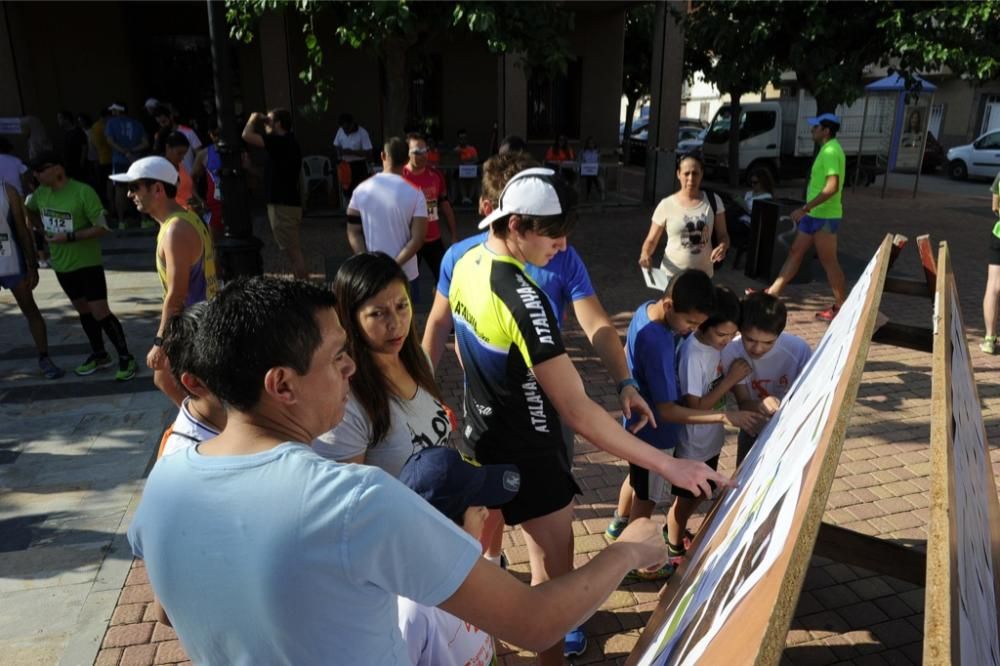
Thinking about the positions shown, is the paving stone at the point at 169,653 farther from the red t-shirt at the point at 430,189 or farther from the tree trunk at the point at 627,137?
the tree trunk at the point at 627,137

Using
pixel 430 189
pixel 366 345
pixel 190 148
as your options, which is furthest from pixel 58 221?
pixel 190 148

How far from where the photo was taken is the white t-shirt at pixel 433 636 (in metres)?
1.66

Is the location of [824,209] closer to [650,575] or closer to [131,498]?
[650,575]

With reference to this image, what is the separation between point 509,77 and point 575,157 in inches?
123

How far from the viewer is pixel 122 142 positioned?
37.6ft

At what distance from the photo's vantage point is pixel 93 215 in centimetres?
546

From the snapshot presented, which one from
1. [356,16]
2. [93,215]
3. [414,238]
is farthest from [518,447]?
[356,16]

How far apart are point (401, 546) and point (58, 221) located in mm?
5457

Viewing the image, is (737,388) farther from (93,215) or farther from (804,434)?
(93,215)

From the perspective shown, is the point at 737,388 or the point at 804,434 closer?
the point at 804,434

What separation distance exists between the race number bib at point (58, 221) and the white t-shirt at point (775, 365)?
193 inches

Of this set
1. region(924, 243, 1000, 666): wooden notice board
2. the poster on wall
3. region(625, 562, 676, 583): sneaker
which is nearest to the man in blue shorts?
region(625, 562, 676, 583): sneaker

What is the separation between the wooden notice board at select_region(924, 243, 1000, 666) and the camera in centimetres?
79

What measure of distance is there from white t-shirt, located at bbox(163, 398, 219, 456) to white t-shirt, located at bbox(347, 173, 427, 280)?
3.42 m
